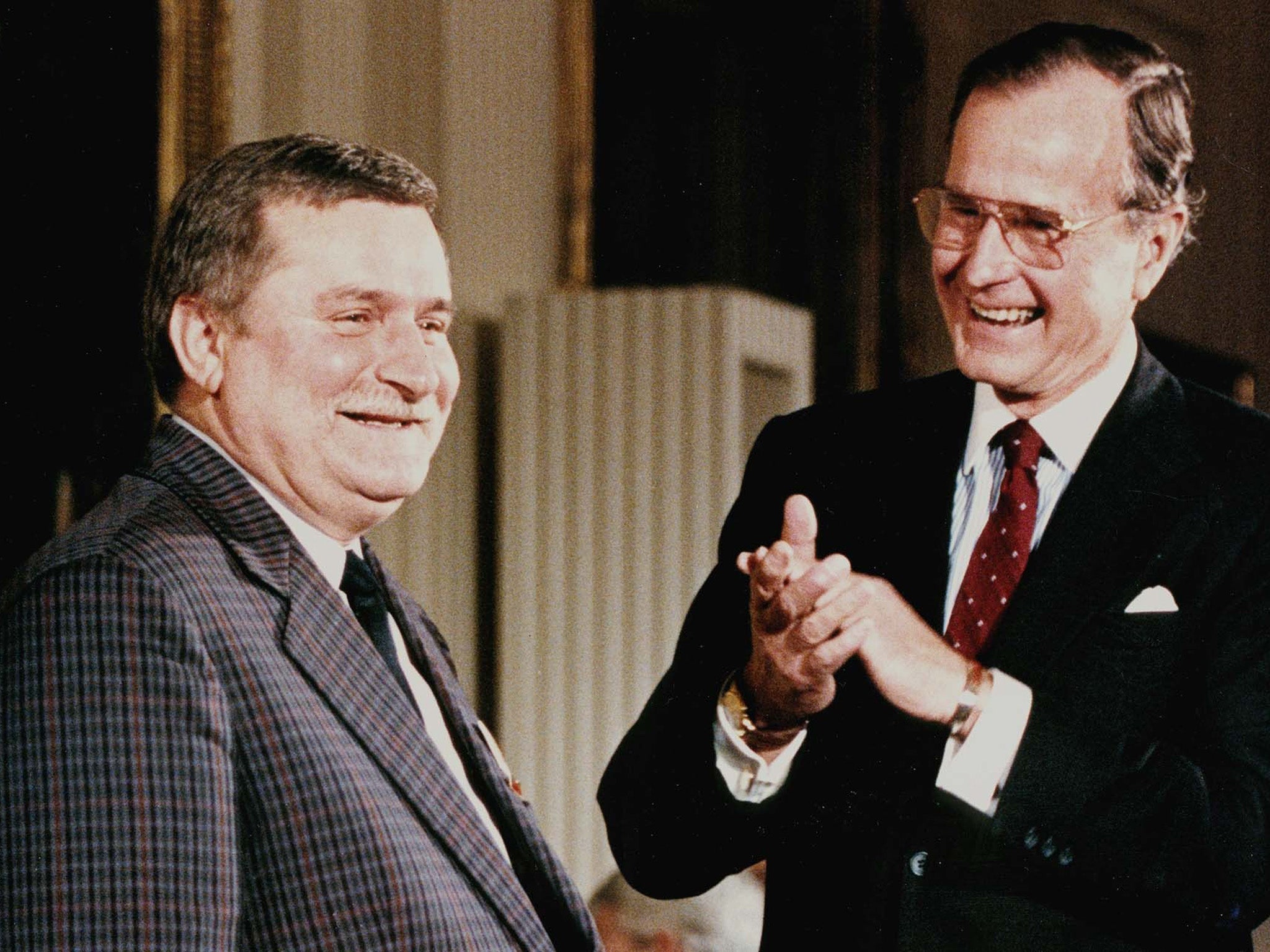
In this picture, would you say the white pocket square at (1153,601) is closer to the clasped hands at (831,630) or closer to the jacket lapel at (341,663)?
the clasped hands at (831,630)

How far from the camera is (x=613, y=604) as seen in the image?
384 centimetres

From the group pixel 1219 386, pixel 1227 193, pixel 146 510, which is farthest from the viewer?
pixel 1219 386

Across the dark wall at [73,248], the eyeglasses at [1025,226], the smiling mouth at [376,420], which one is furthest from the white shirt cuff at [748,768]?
the dark wall at [73,248]

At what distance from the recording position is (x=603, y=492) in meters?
3.88

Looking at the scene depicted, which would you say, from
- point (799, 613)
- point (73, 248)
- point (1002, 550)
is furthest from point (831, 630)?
point (73, 248)

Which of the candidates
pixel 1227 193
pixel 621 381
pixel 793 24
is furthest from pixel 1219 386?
pixel 621 381

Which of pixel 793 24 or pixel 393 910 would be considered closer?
pixel 393 910

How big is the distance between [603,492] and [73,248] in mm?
1282

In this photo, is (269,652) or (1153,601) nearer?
(269,652)

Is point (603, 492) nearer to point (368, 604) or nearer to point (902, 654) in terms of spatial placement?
point (368, 604)

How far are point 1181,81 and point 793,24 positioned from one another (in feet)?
9.39

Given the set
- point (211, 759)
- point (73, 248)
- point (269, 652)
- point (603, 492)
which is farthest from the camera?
point (603, 492)

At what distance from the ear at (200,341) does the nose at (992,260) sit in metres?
0.79

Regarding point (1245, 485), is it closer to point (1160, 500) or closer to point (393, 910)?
point (1160, 500)
